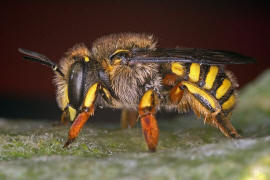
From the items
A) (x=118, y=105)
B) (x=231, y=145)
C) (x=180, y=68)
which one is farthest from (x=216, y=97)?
(x=231, y=145)

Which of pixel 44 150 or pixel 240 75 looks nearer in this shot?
pixel 44 150

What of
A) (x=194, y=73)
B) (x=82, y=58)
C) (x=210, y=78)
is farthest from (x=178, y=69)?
(x=82, y=58)

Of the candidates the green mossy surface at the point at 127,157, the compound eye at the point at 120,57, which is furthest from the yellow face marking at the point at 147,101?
the compound eye at the point at 120,57

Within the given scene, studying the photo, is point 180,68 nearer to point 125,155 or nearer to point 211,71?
point 211,71

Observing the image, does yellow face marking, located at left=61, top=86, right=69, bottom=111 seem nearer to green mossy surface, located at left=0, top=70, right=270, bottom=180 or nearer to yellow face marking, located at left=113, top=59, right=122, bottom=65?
green mossy surface, located at left=0, top=70, right=270, bottom=180

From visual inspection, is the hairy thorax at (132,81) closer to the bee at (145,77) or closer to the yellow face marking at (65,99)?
the bee at (145,77)

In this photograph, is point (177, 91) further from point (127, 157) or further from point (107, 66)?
point (127, 157)
